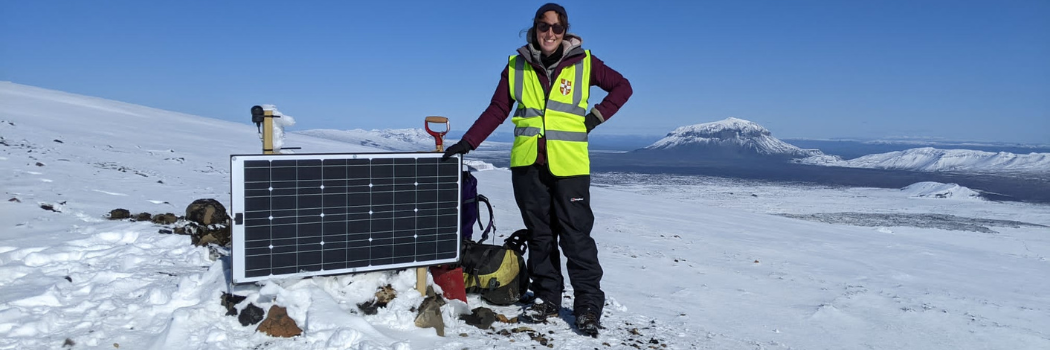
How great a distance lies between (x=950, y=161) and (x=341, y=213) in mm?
171788

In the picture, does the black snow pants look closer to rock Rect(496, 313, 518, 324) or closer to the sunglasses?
rock Rect(496, 313, 518, 324)

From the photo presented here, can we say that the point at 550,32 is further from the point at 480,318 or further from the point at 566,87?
the point at 480,318

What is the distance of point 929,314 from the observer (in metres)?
5.42

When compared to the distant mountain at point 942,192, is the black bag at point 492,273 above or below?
above

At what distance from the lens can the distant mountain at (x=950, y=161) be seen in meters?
128

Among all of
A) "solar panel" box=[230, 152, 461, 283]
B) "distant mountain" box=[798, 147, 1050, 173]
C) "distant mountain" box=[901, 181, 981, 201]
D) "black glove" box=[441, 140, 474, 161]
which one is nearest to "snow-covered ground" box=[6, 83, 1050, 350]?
"solar panel" box=[230, 152, 461, 283]

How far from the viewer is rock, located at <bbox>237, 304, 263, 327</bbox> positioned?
3.30 metres

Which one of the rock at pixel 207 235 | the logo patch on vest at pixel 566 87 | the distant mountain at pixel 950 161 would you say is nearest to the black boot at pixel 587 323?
the logo patch on vest at pixel 566 87

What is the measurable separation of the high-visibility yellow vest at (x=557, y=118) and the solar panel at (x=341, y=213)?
53cm

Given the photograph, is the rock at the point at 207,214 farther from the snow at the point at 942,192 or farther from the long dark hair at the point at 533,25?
the snow at the point at 942,192

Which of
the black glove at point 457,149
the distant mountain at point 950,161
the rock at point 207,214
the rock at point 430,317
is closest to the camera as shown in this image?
the rock at point 430,317

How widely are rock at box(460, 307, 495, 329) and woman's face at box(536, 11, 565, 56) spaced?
1.71 meters

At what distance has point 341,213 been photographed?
3.71m

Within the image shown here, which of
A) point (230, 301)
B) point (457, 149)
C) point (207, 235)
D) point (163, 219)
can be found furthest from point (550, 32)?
point (163, 219)
